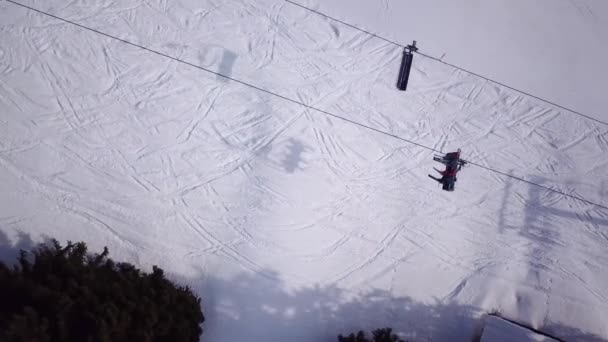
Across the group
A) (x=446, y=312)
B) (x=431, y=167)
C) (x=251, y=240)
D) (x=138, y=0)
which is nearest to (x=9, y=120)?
(x=138, y=0)

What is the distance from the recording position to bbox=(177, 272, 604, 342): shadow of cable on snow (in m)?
7.29

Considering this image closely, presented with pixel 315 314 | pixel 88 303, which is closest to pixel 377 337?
pixel 315 314

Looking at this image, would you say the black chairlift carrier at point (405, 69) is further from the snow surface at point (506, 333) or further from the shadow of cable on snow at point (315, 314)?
the snow surface at point (506, 333)

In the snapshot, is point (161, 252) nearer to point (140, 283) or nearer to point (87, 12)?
point (140, 283)

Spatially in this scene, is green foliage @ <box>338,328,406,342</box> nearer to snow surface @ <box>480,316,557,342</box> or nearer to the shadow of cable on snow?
the shadow of cable on snow

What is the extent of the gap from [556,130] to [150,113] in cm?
816

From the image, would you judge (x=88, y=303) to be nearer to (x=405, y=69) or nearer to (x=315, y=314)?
(x=315, y=314)

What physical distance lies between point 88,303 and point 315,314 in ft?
12.3

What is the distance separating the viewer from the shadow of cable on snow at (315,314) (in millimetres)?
7293

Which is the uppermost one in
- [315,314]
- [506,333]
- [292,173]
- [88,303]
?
[292,173]

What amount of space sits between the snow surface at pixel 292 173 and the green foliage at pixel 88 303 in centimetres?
87

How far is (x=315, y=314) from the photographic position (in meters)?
7.52

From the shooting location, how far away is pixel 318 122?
317 inches

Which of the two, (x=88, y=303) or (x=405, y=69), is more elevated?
(x=405, y=69)
